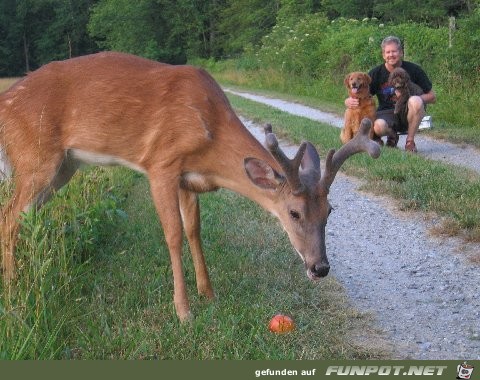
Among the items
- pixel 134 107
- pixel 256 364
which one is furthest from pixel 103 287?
pixel 256 364

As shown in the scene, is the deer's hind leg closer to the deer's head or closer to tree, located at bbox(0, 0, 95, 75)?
the deer's head

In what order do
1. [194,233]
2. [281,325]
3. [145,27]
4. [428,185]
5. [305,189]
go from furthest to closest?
[145,27] → [428,185] → [194,233] → [305,189] → [281,325]

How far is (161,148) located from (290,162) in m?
0.97

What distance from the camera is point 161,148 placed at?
4738 millimetres

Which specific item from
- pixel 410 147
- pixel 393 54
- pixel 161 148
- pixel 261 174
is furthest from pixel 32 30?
pixel 261 174

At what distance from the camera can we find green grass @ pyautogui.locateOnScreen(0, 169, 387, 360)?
3857 mm

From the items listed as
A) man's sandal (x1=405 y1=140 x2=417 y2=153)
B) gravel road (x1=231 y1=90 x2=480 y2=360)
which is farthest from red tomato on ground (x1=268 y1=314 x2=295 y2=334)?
man's sandal (x1=405 y1=140 x2=417 y2=153)

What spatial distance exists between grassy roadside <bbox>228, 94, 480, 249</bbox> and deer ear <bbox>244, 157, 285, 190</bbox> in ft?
6.44

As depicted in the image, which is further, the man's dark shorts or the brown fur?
the man's dark shorts

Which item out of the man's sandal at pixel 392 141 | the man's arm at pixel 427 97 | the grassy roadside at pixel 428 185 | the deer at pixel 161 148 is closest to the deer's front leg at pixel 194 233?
the deer at pixel 161 148

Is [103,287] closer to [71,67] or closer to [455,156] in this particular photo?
[71,67]

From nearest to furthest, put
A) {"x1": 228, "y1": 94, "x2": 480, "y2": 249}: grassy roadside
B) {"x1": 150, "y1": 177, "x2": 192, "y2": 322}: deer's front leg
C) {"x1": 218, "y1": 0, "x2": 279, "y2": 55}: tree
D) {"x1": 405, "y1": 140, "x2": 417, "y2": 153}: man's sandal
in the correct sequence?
{"x1": 150, "y1": 177, "x2": 192, "y2": 322}: deer's front leg, {"x1": 228, "y1": 94, "x2": 480, "y2": 249}: grassy roadside, {"x1": 405, "y1": 140, "x2": 417, "y2": 153}: man's sandal, {"x1": 218, "y1": 0, "x2": 279, "y2": 55}: tree

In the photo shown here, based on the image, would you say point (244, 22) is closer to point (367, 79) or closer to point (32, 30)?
point (32, 30)

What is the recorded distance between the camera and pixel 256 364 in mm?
3656
